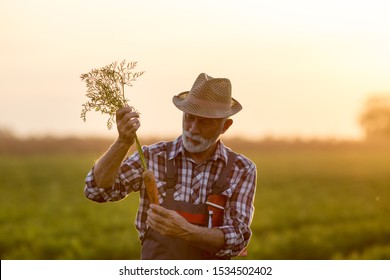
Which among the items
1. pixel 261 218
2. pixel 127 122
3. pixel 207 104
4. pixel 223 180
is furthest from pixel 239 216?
pixel 261 218

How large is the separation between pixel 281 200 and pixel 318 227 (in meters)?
4.10

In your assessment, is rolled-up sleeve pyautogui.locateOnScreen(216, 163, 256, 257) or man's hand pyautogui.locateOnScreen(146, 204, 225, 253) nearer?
man's hand pyautogui.locateOnScreen(146, 204, 225, 253)

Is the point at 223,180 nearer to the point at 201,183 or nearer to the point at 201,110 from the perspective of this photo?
the point at 201,183

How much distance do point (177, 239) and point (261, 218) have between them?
34.4 ft

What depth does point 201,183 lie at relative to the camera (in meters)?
3.23

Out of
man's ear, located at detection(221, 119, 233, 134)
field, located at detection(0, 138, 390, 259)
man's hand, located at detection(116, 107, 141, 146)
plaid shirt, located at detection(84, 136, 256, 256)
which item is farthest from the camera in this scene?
field, located at detection(0, 138, 390, 259)

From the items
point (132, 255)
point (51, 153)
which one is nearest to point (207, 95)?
point (132, 255)

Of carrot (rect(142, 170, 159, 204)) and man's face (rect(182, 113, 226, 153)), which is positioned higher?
man's face (rect(182, 113, 226, 153))

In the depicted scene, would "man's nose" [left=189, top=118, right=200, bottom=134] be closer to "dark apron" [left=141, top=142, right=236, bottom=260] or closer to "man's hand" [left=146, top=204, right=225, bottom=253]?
"dark apron" [left=141, top=142, right=236, bottom=260]

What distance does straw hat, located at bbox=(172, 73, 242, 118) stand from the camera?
3.17 metres

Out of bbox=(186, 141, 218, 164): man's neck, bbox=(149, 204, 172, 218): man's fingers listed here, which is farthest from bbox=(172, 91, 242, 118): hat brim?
bbox=(149, 204, 172, 218): man's fingers

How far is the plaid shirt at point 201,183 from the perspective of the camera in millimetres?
3168

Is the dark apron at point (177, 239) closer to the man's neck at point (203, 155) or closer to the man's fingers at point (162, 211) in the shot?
the man's neck at point (203, 155)

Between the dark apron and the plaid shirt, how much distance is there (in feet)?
0.08
